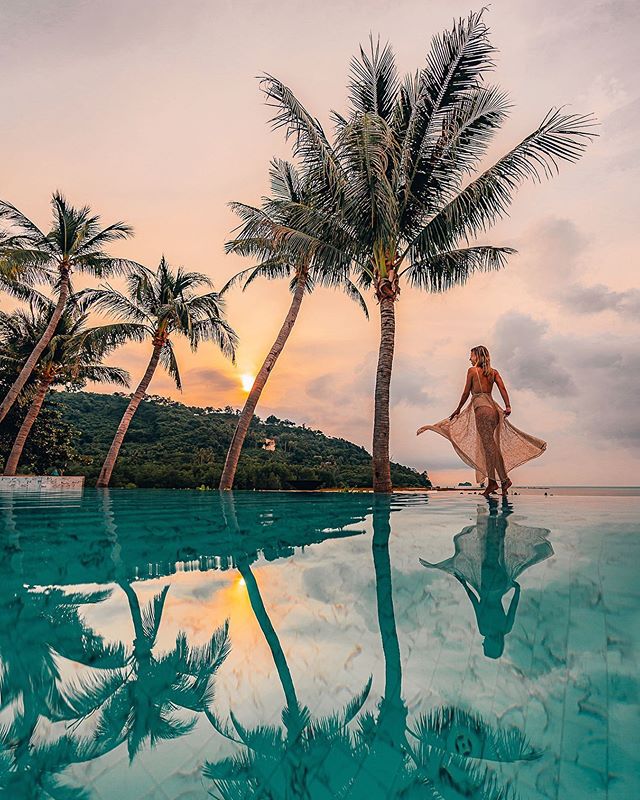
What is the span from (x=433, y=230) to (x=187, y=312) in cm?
961

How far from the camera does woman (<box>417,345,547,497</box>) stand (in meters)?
6.84

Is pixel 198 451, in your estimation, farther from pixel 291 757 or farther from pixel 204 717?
pixel 291 757

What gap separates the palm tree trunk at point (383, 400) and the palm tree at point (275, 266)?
6.15 feet

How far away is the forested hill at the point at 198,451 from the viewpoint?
1675cm

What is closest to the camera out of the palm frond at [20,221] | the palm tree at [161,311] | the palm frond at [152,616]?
the palm frond at [152,616]

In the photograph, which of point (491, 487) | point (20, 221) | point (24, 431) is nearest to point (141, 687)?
point (491, 487)

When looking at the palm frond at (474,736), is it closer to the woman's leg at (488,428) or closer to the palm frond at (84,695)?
the palm frond at (84,695)

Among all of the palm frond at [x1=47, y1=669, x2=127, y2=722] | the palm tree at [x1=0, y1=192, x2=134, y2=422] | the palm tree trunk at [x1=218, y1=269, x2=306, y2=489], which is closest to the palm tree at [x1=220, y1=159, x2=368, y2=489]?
the palm tree trunk at [x1=218, y1=269, x2=306, y2=489]

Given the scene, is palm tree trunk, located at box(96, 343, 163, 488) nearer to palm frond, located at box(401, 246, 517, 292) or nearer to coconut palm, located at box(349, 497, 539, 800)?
palm frond, located at box(401, 246, 517, 292)

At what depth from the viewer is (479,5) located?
32.5 feet

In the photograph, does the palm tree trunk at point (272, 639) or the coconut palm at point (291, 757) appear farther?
the palm tree trunk at point (272, 639)

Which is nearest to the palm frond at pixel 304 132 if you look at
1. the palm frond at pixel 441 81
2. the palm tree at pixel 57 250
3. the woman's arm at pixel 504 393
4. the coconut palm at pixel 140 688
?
the palm frond at pixel 441 81

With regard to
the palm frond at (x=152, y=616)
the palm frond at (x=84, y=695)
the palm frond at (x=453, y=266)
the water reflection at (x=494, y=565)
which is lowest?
the palm frond at (x=152, y=616)

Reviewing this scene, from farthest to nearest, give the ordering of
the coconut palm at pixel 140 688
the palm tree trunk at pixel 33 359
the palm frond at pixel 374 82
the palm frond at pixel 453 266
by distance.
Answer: the palm tree trunk at pixel 33 359 < the palm frond at pixel 453 266 < the palm frond at pixel 374 82 < the coconut palm at pixel 140 688
